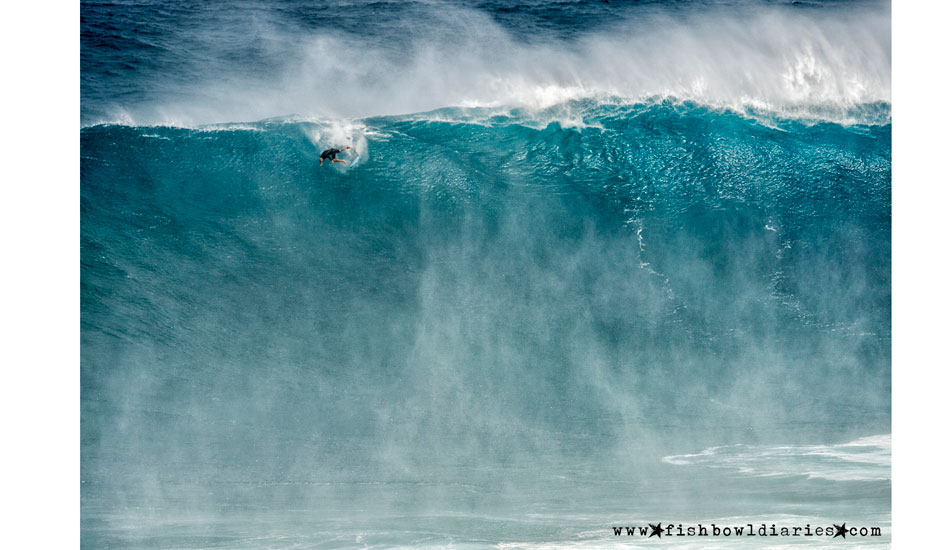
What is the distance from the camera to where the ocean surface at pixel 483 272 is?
600 centimetres

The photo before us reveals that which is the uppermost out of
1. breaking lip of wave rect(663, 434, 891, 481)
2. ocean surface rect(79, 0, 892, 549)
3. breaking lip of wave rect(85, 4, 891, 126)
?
breaking lip of wave rect(85, 4, 891, 126)

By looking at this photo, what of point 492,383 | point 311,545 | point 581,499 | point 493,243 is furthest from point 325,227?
point 581,499

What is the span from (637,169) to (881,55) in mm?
2336

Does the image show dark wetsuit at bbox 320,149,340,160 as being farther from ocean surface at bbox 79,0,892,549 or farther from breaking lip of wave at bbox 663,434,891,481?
breaking lip of wave at bbox 663,434,891,481

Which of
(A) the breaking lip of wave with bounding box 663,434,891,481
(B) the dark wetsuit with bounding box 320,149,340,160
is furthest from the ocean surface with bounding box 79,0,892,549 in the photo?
(B) the dark wetsuit with bounding box 320,149,340,160

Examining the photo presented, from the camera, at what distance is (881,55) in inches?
270

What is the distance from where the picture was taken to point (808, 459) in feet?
20.2

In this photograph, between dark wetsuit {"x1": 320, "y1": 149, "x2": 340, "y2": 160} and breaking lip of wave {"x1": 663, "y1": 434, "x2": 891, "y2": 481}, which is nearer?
breaking lip of wave {"x1": 663, "y1": 434, "x2": 891, "y2": 481}

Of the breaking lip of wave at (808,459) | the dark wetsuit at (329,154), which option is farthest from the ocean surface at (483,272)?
the dark wetsuit at (329,154)

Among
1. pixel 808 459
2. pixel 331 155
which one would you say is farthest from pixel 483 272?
pixel 808 459

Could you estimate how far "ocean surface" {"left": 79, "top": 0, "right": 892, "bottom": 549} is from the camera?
19.7 ft

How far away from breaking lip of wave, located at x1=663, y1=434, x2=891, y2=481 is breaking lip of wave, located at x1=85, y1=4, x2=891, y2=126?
10.1 ft

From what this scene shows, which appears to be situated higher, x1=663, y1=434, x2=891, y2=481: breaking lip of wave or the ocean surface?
the ocean surface

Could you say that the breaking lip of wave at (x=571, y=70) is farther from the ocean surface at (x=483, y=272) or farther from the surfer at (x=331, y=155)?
the surfer at (x=331, y=155)
